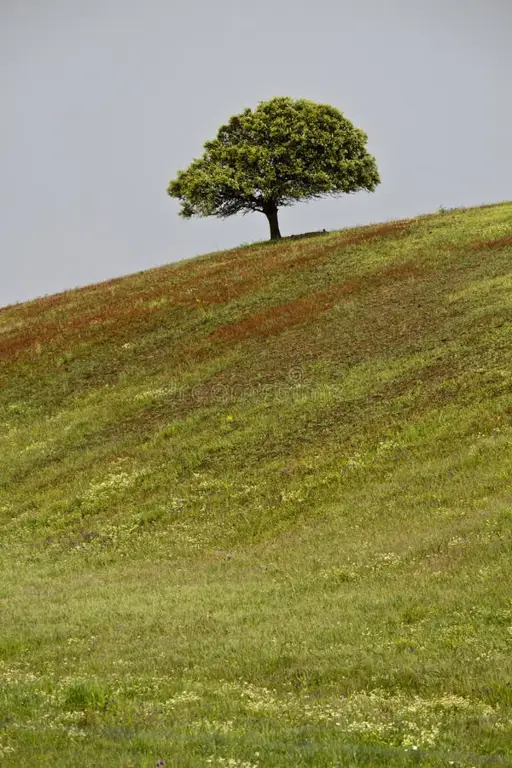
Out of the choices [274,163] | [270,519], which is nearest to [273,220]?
[274,163]

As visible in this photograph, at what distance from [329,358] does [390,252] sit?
816 inches

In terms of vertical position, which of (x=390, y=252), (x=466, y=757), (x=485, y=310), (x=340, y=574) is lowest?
(x=340, y=574)

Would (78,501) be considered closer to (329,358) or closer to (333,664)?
(329,358)

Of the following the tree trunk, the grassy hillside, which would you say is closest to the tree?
the tree trunk

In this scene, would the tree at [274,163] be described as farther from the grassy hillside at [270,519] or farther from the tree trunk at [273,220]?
the grassy hillside at [270,519]

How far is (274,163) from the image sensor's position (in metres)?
73.6

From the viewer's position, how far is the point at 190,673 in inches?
458

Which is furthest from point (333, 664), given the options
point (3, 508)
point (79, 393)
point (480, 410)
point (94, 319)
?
point (94, 319)

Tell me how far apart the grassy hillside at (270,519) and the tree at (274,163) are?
19629 mm

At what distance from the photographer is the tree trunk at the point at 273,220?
75750mm

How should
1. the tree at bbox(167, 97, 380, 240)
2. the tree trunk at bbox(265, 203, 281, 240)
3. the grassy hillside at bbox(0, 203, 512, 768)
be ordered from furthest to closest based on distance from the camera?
the tree trunk at bbox(265, 203, 281, 240) → the tree at bbox(167, 97, 380, 240) → the grassy hillside at bbox(0, 203, 512, 768)

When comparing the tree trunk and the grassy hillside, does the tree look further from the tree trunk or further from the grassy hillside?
the grassy hillside

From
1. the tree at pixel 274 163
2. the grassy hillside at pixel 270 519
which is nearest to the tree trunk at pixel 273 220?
the tree at pixel 274 163

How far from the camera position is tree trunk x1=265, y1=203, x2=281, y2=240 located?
75.8 m
